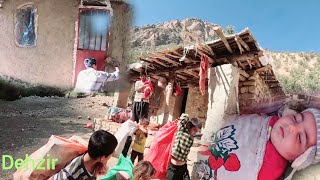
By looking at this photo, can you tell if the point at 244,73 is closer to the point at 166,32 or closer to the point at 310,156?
the point at 310,156

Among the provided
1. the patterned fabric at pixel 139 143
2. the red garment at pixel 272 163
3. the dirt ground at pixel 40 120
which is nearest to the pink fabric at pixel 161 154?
the patterned fabric at pixel 139 143

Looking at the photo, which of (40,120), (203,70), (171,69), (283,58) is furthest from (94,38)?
(283,58)

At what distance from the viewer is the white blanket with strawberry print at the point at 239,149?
1.12 m

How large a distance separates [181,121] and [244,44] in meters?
0.87

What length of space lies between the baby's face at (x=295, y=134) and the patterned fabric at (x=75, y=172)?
0.58 m

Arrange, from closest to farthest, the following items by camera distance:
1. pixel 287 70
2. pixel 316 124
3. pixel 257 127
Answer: pixel 316 124 → pixel 257 127 → pixel 287 70

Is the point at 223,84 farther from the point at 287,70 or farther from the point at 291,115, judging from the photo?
the point at 287,70

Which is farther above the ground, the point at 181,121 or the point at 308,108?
the point at 308,108

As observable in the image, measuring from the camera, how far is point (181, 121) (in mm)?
2051

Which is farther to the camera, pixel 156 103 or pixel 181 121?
pixel 156 103

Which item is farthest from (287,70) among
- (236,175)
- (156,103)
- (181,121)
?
(236,175)

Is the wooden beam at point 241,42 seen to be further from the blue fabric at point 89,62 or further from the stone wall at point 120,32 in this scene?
the blue fabric at point 89,62

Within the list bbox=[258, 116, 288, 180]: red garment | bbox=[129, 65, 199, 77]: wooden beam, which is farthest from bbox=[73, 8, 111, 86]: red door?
bbox=[129, 65, 199, 77]: wooden beam

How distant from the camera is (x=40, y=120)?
3750 millimetres
